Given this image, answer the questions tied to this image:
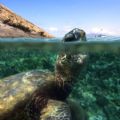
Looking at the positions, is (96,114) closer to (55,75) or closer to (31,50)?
(55,75)

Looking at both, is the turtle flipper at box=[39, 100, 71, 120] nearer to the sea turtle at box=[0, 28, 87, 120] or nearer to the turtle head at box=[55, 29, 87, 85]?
the sea turtle at box=[0, 28, 87, 120]

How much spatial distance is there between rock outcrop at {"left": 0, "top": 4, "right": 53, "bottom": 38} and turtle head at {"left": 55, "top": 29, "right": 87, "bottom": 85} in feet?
31.8

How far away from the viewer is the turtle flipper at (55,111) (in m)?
7.31

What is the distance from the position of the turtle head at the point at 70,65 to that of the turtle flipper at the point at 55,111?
2.46ft

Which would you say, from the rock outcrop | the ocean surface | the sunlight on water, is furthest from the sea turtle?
the rock outcrop

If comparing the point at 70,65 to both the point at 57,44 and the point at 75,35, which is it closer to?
the point at 75,35

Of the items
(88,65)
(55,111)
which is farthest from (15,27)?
(55,111)

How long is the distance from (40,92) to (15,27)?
11.1 m

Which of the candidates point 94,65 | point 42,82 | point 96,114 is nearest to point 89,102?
point 96,114

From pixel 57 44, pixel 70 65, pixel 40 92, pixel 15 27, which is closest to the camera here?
pixel 70 65

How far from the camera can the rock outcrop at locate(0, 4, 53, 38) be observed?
18.2 metres

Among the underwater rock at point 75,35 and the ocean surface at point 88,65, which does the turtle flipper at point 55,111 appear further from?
the underwater rock at point 75,35

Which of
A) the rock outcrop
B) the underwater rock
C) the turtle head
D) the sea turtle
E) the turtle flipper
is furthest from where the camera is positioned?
the rock outcrop

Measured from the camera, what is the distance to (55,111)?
742 cm
